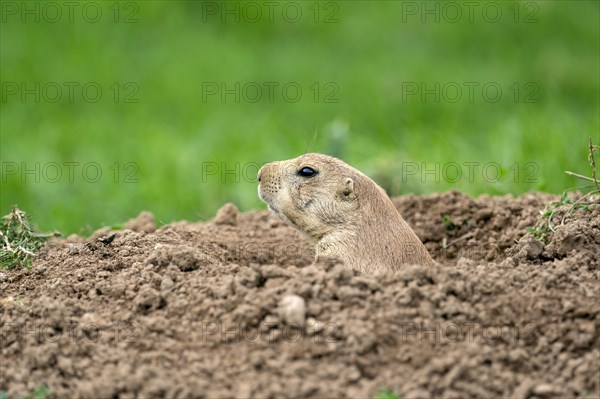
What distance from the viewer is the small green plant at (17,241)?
17.6ft

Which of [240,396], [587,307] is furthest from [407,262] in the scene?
[240,396]

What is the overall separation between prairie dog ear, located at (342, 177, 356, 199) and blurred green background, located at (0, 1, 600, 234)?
254 centimetres

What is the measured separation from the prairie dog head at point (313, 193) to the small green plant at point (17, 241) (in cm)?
142

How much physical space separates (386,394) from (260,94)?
9575 millimetres

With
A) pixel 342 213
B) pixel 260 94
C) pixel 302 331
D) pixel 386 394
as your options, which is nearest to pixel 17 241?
pixel 342 213

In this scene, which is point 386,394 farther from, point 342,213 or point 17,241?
point 17,241

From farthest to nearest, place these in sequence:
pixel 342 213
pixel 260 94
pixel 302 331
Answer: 1. pixel 260 94
2. pixel 342 213
3. pixel 302 331

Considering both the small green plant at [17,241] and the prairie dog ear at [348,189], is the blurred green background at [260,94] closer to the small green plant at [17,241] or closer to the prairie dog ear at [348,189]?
the prairie dog ear at [348,189]

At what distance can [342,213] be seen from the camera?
5.70 metres

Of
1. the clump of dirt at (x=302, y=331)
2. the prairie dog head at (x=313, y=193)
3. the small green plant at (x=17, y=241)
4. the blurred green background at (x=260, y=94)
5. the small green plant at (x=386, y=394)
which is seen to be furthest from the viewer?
the blurred green background at (x=260, y=94)

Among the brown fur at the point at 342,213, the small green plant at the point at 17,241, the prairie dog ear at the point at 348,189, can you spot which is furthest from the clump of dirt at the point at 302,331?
the prairie dog ear at the point at 348,189

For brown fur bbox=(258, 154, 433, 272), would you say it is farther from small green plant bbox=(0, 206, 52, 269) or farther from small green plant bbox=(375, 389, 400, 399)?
small green plant bbox=(375, 389, 400, 399)

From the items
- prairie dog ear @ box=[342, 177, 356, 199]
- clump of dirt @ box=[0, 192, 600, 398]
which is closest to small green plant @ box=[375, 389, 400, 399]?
clump of dirt @ box=[0, 192, 600, 398]

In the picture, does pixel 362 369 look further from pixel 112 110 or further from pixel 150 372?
pixel 112 110
